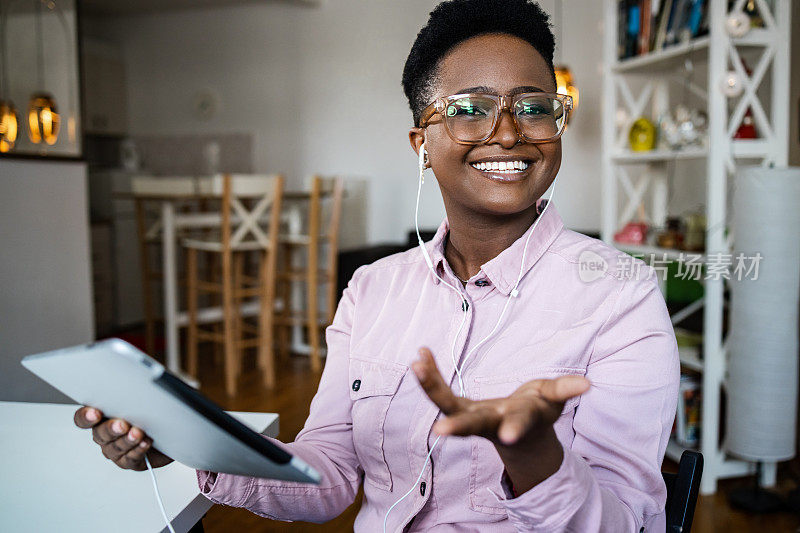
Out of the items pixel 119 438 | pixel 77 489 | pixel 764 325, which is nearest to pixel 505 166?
pixel 119 438

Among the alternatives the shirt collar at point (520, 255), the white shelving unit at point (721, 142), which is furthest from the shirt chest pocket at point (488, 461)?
the white shelving unit at point (721, 142)

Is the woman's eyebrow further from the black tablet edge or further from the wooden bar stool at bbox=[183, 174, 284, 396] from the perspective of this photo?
the wooden bar stool at bbox=[183, 174, 284, 396]

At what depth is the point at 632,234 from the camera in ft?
9.62

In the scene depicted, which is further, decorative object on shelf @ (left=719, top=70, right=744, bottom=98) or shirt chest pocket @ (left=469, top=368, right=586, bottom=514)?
decorative object on shelf @ (left=719, top=70, right=744, bottom=98)

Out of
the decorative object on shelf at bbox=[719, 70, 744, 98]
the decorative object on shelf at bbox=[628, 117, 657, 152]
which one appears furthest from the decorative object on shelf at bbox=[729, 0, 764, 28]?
the decorative object on shelf at bbox=[628, 117, 657, 152]

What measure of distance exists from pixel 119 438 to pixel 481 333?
49 centimetres

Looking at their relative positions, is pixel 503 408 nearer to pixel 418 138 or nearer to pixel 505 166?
pixel 505 166

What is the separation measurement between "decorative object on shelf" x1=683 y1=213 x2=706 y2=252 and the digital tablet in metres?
2.22

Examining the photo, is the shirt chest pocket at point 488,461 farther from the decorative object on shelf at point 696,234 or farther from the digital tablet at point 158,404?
the decorative object on shelf at point 696,234

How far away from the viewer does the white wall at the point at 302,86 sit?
5.09 m

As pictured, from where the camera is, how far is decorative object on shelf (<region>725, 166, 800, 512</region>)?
2.17 meters

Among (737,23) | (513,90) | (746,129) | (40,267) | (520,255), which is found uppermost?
(737,23)

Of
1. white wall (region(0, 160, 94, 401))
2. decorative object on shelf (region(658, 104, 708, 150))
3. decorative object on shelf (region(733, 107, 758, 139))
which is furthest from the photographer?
decorative object on shelf (region(658, 104, 708, 150))

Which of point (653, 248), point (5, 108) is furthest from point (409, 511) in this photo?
point (5, 108)
